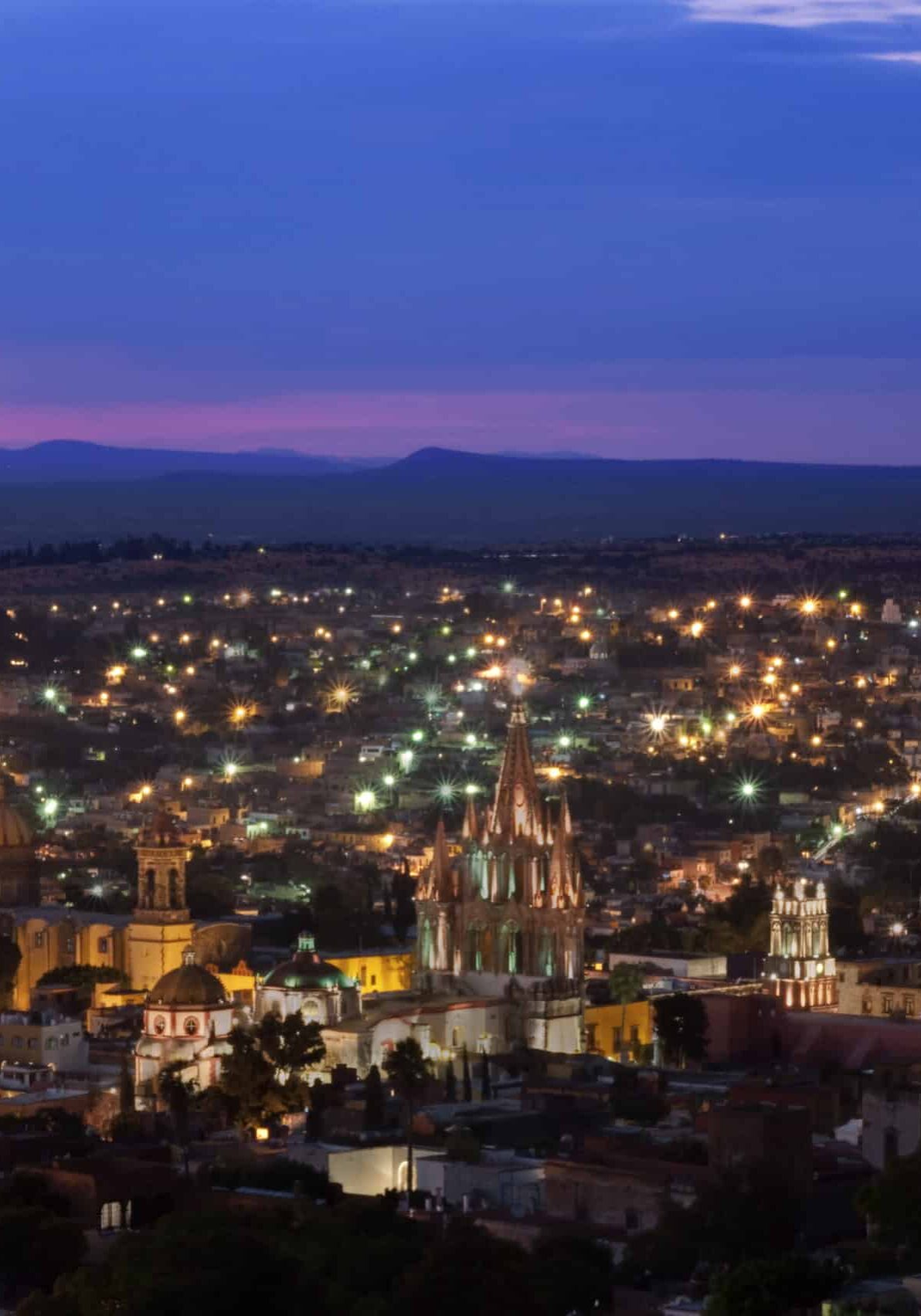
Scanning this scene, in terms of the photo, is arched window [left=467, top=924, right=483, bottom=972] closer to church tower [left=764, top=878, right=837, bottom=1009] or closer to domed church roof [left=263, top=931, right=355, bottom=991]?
domed church roof [left=263, top=931, right=355, bottom=991]

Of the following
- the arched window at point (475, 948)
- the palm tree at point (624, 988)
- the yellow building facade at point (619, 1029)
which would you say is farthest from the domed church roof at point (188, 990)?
the palm tree at point (624, 988)

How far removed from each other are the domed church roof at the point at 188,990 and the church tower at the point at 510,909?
5182 mm

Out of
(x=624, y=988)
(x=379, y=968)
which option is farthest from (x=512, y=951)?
(x=379, y=968)

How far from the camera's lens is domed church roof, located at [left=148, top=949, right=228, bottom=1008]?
245 feet

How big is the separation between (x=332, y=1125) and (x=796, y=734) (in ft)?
286

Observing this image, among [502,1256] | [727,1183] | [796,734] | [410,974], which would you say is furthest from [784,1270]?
[796,734]

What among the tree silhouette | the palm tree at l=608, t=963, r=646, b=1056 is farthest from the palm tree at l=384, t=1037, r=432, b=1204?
the palm tree at l=608, t=963, r=646, b=1056

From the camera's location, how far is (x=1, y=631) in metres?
192

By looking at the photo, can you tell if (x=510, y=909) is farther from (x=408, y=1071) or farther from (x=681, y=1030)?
(x=408, y=1071)

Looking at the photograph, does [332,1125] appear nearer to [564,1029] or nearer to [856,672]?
[564,1029]

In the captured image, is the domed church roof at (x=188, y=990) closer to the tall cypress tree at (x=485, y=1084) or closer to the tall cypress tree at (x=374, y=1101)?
the tall cypress tree at (x=485, y=1084)

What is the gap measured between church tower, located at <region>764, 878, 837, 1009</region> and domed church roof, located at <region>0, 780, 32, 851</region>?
52.2 ft

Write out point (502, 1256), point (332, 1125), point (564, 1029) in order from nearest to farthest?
point (502, 1256) < point (332, 1125) < point (564, 1029)

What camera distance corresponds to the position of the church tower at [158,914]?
8650cm
